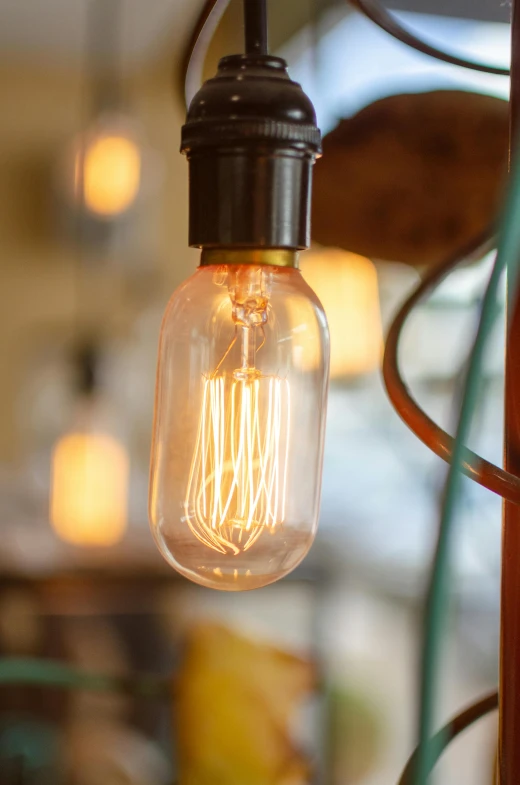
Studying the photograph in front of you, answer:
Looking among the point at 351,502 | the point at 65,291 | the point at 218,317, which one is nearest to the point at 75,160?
the point at 65,291

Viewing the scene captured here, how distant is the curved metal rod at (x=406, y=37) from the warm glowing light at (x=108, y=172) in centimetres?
18

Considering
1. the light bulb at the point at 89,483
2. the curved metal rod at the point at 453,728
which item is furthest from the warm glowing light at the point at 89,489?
the curved metal rod at the point at 453,728

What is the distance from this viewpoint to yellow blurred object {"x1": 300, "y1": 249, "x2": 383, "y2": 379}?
54 cm

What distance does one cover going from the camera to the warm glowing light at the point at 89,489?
530mm

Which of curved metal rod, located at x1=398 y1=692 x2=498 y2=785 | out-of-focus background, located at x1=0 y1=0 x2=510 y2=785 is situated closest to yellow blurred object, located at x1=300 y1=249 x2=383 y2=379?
out-of-focus background, located at x1=0 y1=0 x2=510 y2=785

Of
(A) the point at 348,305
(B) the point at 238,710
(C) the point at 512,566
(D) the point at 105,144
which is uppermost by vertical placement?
(D) the point at 105,144

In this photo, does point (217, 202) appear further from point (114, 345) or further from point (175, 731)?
point (175, 731)

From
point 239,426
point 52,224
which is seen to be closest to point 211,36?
point 52,224

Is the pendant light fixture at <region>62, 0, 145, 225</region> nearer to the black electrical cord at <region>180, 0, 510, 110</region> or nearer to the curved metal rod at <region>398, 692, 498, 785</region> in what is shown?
the black electrical cord at <region>180, 0, 510, 110</region>

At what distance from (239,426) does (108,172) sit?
22 centimetres

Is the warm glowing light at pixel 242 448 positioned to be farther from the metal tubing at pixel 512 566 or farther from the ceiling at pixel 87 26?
the ceiling at pixel 87 26

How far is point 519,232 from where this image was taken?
300mm

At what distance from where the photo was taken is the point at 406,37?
509 mm

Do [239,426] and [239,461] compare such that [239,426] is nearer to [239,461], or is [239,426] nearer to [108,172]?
[239,461]
